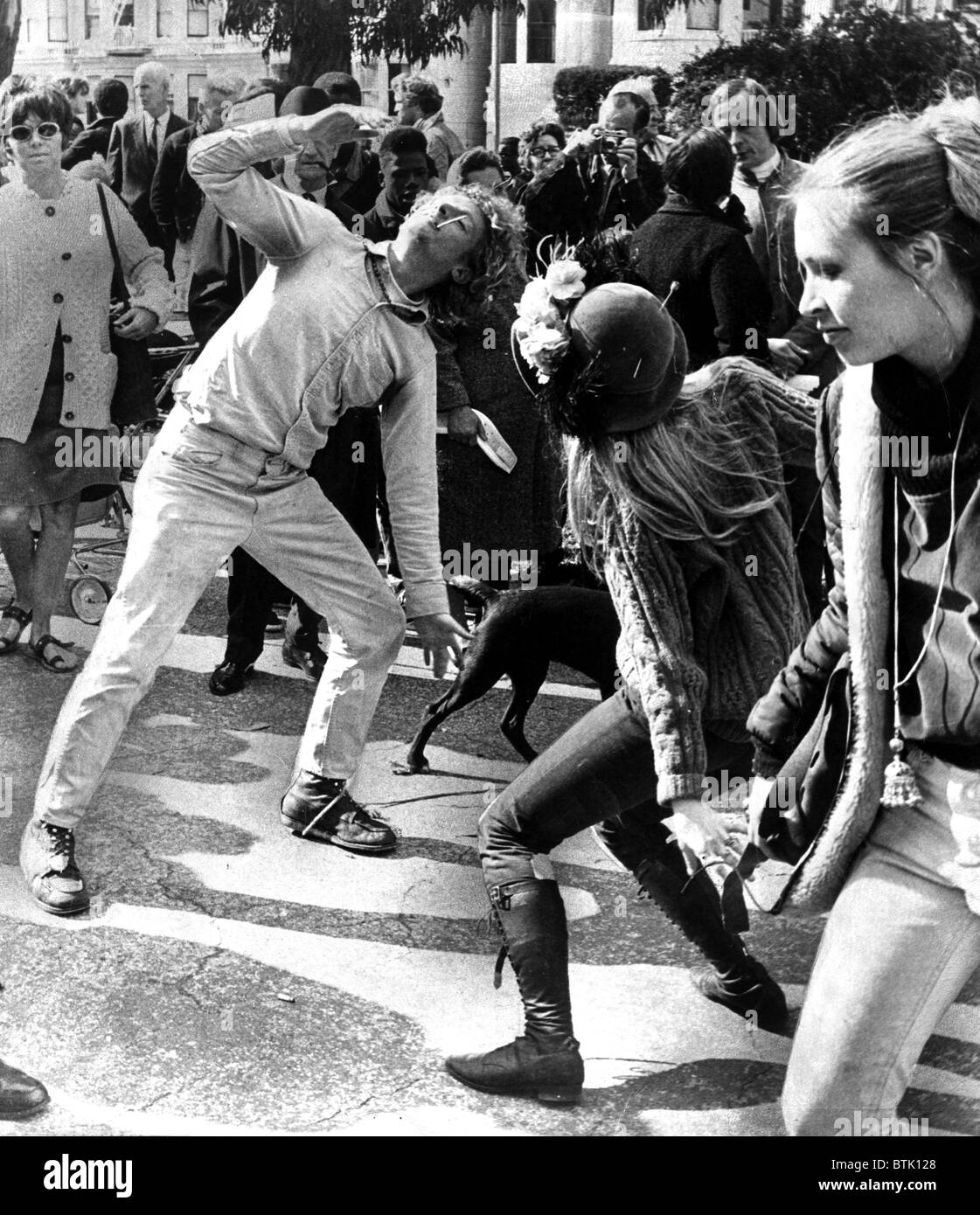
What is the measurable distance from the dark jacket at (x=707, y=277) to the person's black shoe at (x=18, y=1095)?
85.0 inches

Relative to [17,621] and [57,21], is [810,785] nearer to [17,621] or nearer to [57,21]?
[57,21]

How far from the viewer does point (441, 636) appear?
4.02 m

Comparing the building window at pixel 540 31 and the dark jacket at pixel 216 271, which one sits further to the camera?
the dark jacket at pixel 216 271

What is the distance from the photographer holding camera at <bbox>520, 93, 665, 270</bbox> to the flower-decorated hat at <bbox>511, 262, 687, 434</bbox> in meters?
0.86

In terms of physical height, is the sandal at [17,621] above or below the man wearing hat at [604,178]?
below

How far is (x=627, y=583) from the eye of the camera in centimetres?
313

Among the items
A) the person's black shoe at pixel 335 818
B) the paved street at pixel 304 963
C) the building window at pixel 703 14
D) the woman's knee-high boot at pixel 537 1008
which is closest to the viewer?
the woman's knee-high boot at pixel 537 1008

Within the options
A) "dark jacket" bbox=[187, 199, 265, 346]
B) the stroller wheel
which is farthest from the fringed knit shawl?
the stroller wheel

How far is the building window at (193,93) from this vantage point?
3.94m

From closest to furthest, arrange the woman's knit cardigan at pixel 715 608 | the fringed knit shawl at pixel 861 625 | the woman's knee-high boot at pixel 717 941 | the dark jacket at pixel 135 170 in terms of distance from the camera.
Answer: the fringed knit shawl at pixel 861 625 < the woman's knit cardigan at pixel 715 608 < the woman's knee-high boot at pixel 717 941 < the dark jacket at pixel 135 170

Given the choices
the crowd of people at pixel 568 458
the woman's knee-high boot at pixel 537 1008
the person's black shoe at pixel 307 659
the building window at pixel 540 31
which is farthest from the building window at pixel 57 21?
the woman's knee-high boot at pixel 537 1008

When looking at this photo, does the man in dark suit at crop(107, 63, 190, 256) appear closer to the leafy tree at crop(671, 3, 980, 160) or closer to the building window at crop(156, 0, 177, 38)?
the building window at crop(156, 0, 177, 38)

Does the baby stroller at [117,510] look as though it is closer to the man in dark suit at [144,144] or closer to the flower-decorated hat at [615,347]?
Answer: the man in dark suit at [144,144]

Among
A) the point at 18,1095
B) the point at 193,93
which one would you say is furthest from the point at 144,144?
the point at 18,1095
